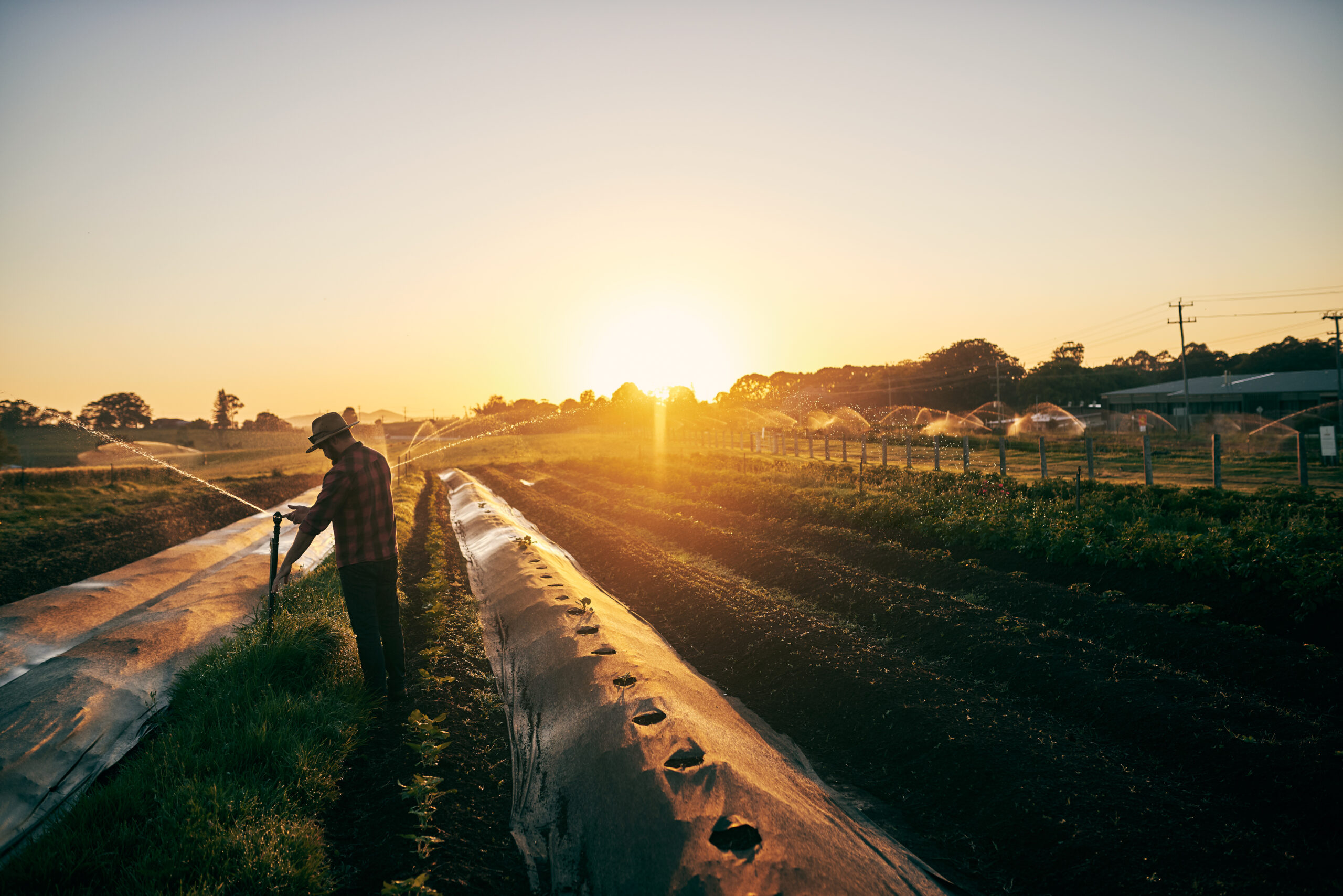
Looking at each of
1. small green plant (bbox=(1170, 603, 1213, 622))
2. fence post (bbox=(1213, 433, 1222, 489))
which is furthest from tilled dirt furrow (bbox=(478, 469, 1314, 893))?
fence post (bbox=(1213, 433, 1222, 489))

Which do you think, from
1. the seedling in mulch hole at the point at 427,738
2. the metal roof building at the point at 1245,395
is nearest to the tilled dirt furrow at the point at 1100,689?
the seedling in mulch hole at the point at 427,738

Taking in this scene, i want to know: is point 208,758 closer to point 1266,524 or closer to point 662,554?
point 662,554

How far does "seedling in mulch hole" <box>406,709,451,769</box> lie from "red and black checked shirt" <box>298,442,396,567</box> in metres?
1.26

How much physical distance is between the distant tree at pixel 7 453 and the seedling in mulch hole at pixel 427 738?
125 ft

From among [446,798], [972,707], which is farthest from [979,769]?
[446,798]

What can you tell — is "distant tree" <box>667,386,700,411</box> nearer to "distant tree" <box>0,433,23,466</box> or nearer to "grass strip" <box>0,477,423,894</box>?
"distant tree" <box>0,433,23,466</box>

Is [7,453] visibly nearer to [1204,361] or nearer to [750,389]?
[750,389]

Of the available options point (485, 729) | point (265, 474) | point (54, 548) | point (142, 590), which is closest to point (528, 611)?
point (485, 729)

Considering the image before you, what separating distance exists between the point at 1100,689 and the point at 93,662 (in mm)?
7834

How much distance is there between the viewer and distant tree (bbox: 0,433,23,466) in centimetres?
3146

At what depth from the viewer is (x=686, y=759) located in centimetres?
404

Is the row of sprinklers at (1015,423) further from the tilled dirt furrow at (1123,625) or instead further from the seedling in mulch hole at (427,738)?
the seedling in mulch hole at (427,738)

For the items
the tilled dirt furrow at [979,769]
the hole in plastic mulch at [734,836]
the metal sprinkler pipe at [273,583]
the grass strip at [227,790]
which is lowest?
the tilled dirt furrow at [979,769]

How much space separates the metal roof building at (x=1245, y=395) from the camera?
46.7m
